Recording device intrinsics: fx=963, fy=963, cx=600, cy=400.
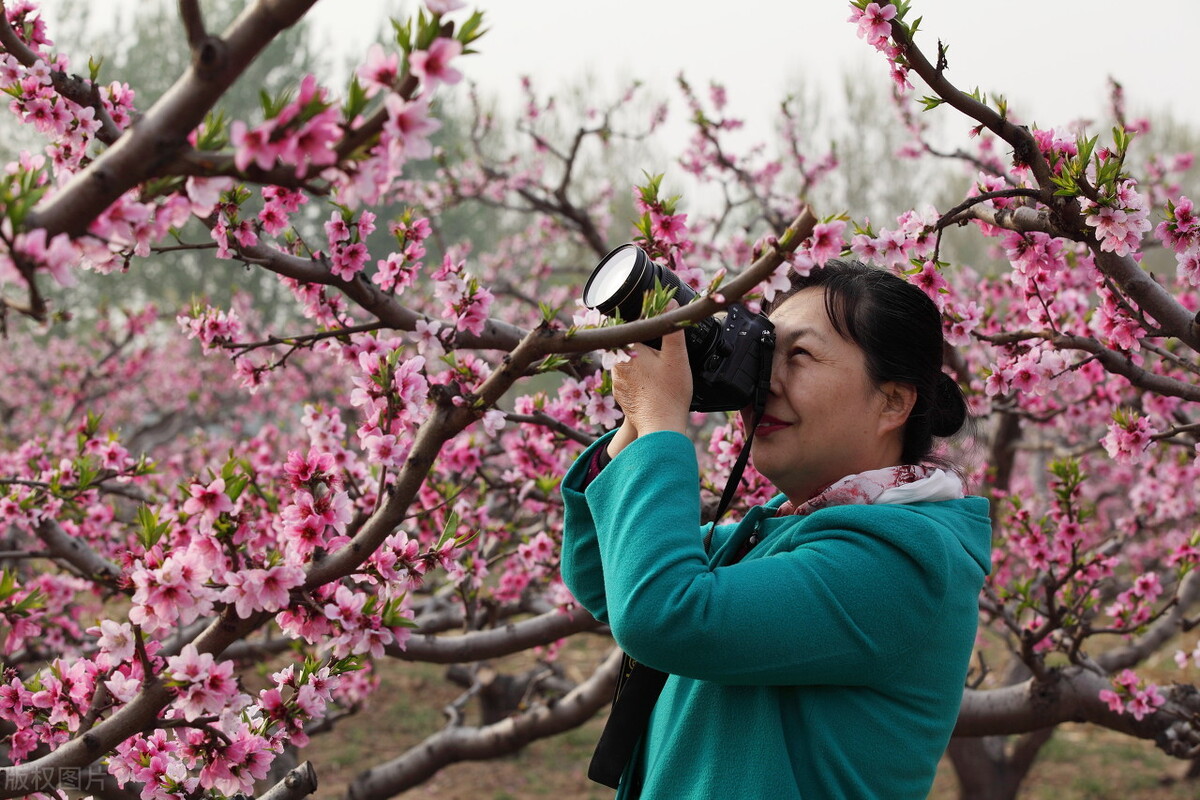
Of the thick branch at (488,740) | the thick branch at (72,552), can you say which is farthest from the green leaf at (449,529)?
the thick branch at (488,740)

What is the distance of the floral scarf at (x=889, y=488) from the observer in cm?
145

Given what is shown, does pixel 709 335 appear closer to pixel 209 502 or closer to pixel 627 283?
pixel 627 283

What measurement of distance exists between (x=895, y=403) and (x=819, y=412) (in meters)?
0.16

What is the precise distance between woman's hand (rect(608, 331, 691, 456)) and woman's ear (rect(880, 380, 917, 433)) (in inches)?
14.5

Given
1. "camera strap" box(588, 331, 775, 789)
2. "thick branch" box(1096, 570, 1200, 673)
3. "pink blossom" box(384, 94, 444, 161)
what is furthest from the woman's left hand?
"thick branch" box(1096, 570, 1200, 673)

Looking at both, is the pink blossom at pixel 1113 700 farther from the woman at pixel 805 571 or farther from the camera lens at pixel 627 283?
the camera lens at pixel 627 283

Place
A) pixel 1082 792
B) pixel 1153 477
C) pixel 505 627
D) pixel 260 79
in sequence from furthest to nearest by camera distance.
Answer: pixel 260 79, pixel 1082 792, pixel 1153 477, pixel 505 627

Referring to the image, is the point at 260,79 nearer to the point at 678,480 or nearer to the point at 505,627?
the point at 505,627

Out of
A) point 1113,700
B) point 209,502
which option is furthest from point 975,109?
point 1113,700

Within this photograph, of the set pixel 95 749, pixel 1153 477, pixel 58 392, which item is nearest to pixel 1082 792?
pixel 1153 477

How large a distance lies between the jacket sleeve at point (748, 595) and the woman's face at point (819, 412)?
0.21 metres

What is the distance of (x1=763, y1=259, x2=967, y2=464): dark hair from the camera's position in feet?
5.20

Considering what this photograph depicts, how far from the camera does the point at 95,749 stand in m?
1.50

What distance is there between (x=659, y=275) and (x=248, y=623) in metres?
0.87
